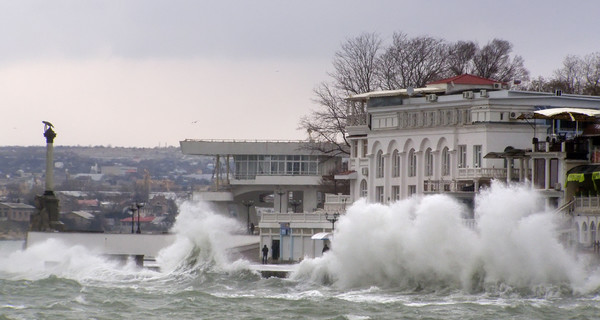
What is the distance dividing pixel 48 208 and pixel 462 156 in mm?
28604

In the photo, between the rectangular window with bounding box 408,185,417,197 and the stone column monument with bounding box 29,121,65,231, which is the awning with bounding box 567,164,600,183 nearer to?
the rectangular window with bounding box 408,185,417,197

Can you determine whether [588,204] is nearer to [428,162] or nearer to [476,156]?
[476,156]

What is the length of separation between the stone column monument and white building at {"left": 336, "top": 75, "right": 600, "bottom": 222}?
58.9 ft

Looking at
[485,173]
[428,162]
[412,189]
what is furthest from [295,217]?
Answer: [485,173]

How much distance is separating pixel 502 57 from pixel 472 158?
2547 centimetres

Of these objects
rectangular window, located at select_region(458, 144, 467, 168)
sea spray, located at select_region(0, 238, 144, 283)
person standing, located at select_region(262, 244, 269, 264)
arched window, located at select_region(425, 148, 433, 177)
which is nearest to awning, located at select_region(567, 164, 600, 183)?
rectangular window, located at select_region(458, 144, 467, 168)

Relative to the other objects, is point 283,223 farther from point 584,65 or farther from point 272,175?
point 584,65

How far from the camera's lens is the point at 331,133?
9262 centimetres

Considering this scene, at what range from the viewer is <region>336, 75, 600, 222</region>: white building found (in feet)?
227

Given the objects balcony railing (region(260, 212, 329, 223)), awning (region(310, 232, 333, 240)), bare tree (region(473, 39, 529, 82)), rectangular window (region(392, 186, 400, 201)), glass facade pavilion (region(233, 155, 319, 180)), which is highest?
bare tree (region(473, 39, 529, 82))

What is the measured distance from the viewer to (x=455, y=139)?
245 feet

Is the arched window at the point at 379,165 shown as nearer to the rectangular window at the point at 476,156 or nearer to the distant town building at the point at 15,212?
the rectangular window at the point at 476,156

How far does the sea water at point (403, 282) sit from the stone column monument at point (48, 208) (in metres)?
23.5

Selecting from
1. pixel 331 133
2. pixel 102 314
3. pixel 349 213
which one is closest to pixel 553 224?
pixel 349 213
